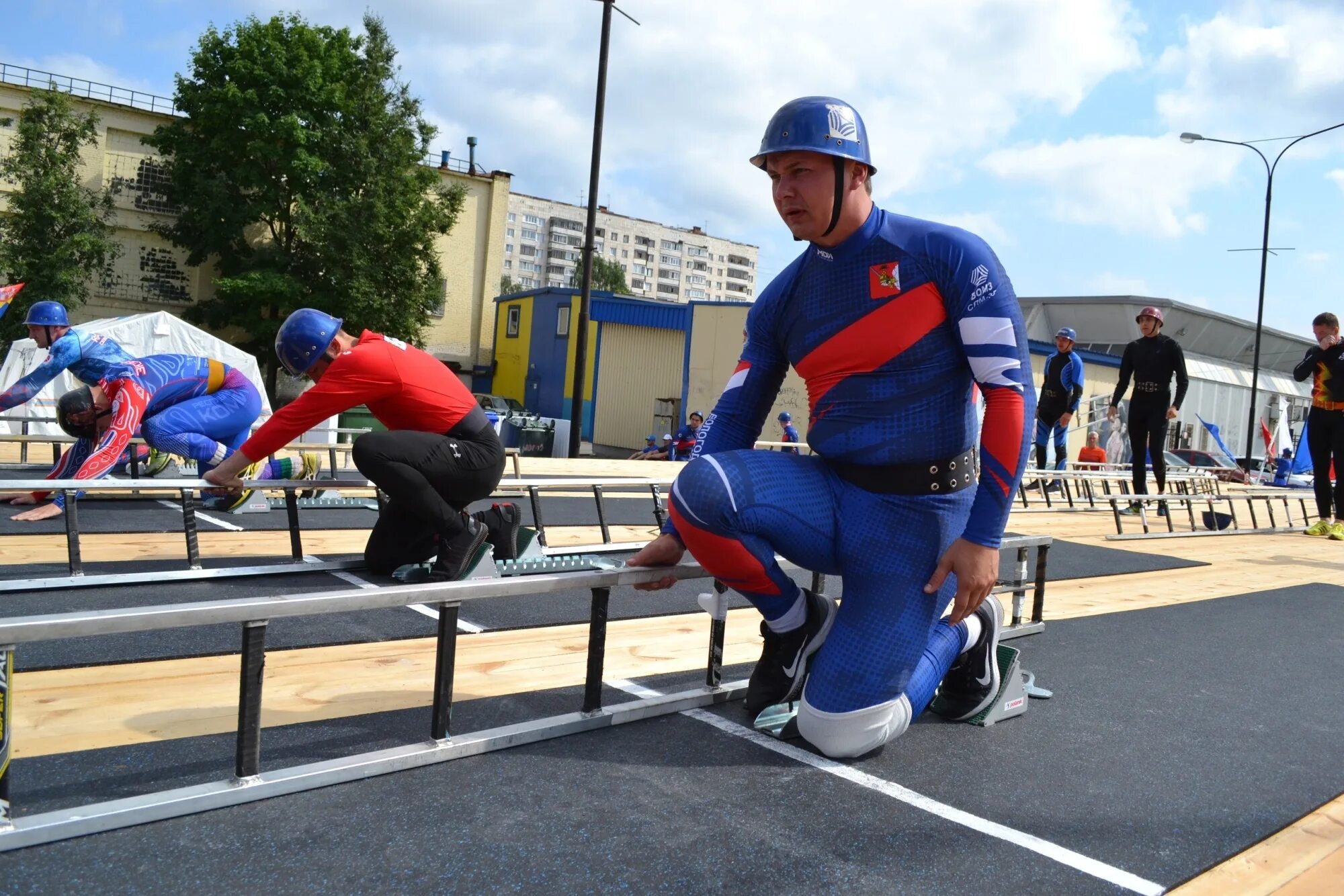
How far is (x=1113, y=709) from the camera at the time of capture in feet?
12.3

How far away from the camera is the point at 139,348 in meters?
17.8

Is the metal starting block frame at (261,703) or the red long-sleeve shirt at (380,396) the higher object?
the red long-sleeve shirt at (380,396)

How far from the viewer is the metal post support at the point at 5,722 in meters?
1.98

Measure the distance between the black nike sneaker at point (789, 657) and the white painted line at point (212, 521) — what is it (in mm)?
5026

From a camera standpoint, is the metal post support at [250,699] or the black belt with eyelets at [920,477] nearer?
the metal post support at [250,699]

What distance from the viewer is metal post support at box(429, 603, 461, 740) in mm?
2662

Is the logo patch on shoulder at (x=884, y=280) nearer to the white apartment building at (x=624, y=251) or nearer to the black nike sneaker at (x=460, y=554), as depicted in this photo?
the black nike sneaker at (x=460, y=554)

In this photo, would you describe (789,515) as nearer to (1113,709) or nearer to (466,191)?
(1113,709)

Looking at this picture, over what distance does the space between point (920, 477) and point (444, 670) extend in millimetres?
1426


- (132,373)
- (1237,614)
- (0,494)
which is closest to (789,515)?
(1237,614)

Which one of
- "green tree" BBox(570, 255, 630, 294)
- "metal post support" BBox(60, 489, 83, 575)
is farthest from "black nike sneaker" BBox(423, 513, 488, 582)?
"green tree" BBox(570, 255, 630, 294)

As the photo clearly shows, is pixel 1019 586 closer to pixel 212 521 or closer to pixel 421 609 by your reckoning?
pixel 421 609

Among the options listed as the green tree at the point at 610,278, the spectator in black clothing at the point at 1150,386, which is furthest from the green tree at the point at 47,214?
the green tree at the point at 610,278

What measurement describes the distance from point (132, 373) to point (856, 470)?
20.2ft
